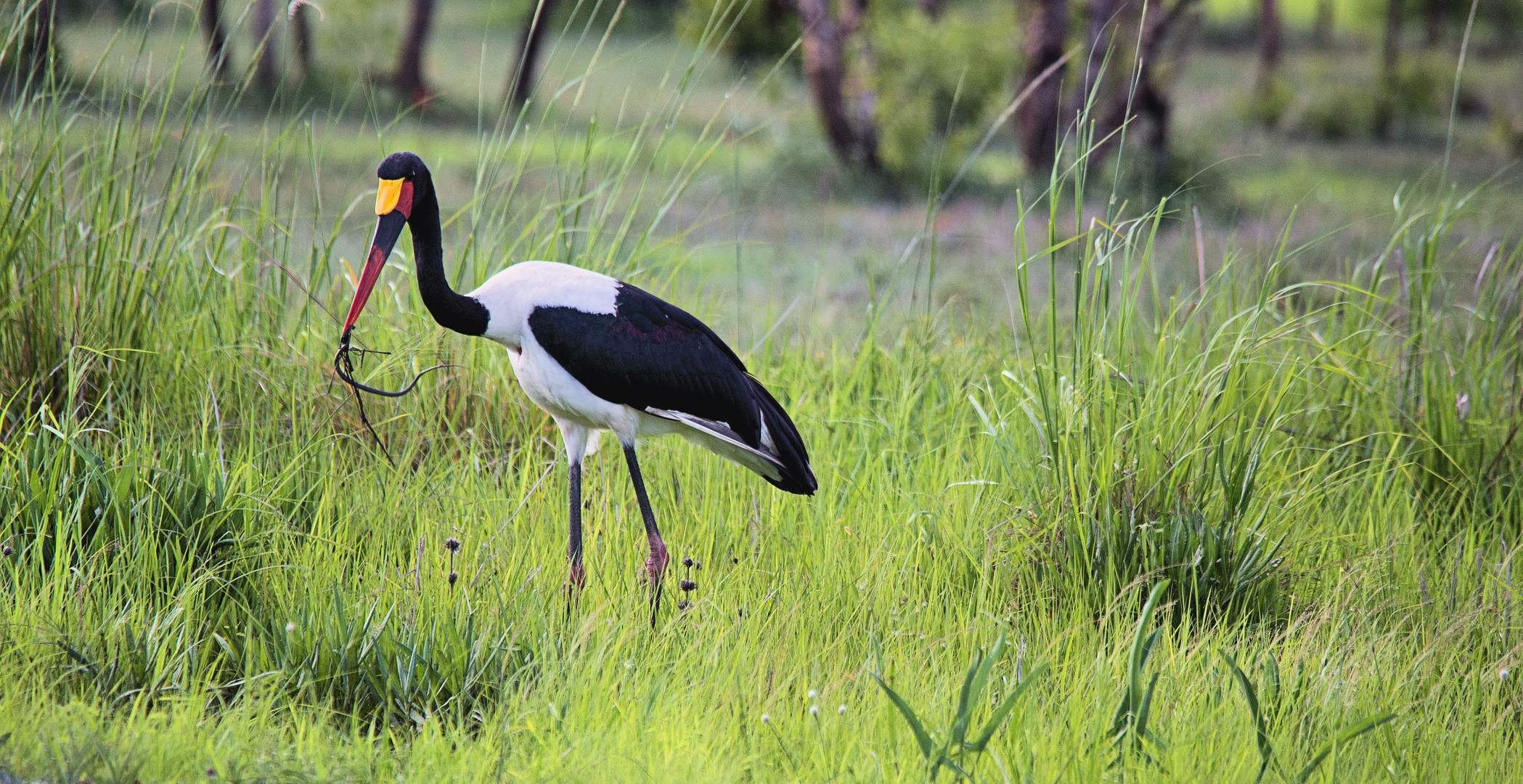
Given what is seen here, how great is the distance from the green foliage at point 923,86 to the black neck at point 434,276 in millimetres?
7500

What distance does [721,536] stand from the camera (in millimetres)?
3232

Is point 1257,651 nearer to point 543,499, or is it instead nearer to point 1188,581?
point 1188,581

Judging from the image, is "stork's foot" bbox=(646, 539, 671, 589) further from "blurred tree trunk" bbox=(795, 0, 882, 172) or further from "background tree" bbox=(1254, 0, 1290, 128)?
"background tree" bbox=(1254, 0, 1290, 128)

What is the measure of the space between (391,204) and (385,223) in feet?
0.15

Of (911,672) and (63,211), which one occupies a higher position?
(63,211)

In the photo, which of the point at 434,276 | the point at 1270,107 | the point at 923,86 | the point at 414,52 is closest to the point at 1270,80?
the point at 1270,107

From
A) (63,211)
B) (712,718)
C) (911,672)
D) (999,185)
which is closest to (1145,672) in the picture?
(911,672)

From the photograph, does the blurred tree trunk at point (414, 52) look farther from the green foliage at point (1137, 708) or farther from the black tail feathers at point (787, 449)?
the green foliage at point (1137, 708)

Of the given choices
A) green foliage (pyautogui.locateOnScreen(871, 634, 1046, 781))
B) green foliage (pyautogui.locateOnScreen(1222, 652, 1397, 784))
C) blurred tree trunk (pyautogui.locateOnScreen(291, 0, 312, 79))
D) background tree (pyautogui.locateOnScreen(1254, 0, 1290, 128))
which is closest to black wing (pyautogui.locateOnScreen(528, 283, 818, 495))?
green foliage (pyautogui.locateOnScreen(871, 634, 1046, 781))

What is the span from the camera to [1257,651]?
8.82ft

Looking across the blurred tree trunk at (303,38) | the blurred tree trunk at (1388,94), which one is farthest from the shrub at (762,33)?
the blurred tree trunk at (1388,94)

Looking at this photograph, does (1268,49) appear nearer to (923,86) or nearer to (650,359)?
(923,86)

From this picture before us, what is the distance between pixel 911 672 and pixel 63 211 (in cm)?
250

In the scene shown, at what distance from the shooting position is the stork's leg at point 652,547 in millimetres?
2846
